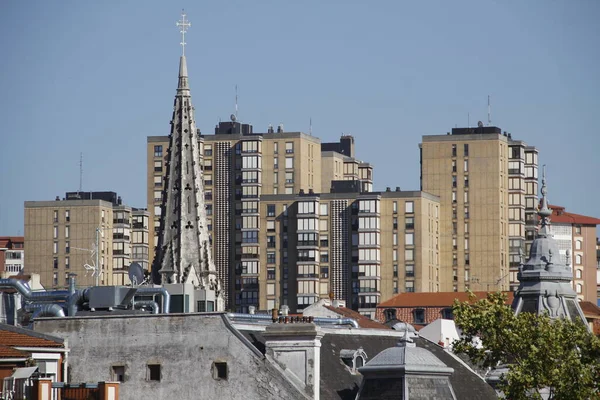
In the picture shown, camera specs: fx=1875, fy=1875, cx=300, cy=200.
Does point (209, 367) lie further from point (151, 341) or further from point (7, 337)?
point (7, 337)

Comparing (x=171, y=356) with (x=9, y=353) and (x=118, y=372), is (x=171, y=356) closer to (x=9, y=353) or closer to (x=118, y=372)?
(x=118, y=372)

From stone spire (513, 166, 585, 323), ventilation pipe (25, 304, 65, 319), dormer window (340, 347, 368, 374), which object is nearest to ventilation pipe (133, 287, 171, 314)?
ventilation pipe (25, 304, 65, 319)

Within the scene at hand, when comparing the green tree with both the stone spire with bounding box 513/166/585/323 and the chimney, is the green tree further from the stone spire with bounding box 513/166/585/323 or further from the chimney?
the stone spire with bounding box 513/166/585/323

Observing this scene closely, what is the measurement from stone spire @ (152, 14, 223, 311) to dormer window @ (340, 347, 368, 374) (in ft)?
132

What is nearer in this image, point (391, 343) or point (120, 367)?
point (120, 367)

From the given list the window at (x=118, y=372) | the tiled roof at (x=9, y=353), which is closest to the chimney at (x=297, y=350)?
the window at (x=118, y=372)

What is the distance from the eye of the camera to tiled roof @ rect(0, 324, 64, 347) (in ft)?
216

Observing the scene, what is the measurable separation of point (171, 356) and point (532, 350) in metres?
15.4

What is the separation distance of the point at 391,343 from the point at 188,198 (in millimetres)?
49191

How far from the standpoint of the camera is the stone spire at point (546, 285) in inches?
4422

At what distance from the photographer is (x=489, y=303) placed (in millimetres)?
85375

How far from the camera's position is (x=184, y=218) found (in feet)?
428

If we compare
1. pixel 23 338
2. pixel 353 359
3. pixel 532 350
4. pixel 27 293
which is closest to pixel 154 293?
pixel 27 293

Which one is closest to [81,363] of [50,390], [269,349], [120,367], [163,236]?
[120,367]
